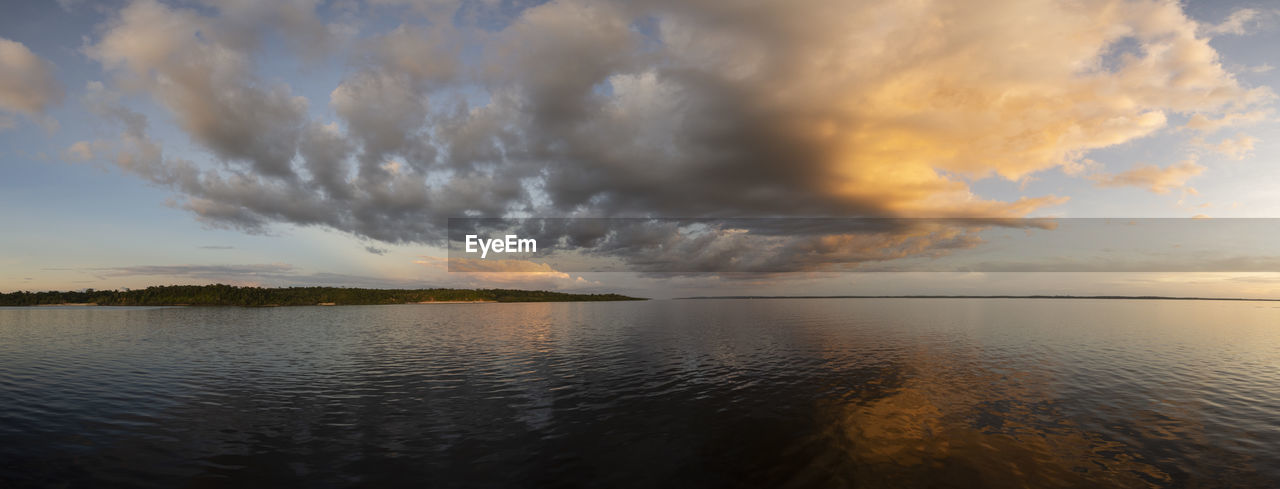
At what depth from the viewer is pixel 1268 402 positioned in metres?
34.8

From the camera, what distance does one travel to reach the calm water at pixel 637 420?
69.3 feet

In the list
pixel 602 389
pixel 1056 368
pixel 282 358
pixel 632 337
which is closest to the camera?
pixel 602 389

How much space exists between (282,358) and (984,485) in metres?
66.6

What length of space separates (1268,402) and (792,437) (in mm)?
38923

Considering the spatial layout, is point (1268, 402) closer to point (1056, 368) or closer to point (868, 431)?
point (1056, 368)

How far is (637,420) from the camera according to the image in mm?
29391

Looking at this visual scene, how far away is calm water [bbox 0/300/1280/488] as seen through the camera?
21.1 meters

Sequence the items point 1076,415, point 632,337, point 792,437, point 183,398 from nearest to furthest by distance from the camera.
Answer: point 792,437 < point 1076,415 < point 183,398 < point 632,337

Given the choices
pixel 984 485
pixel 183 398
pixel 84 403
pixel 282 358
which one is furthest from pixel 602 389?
pixel 282 358

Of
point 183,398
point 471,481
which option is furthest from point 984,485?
point 183,398

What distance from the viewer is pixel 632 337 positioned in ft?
270

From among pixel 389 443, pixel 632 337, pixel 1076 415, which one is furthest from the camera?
pixel 632 337

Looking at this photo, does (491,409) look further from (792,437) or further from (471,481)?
(792,437)

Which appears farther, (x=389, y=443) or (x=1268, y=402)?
(x=1268, y=402)
